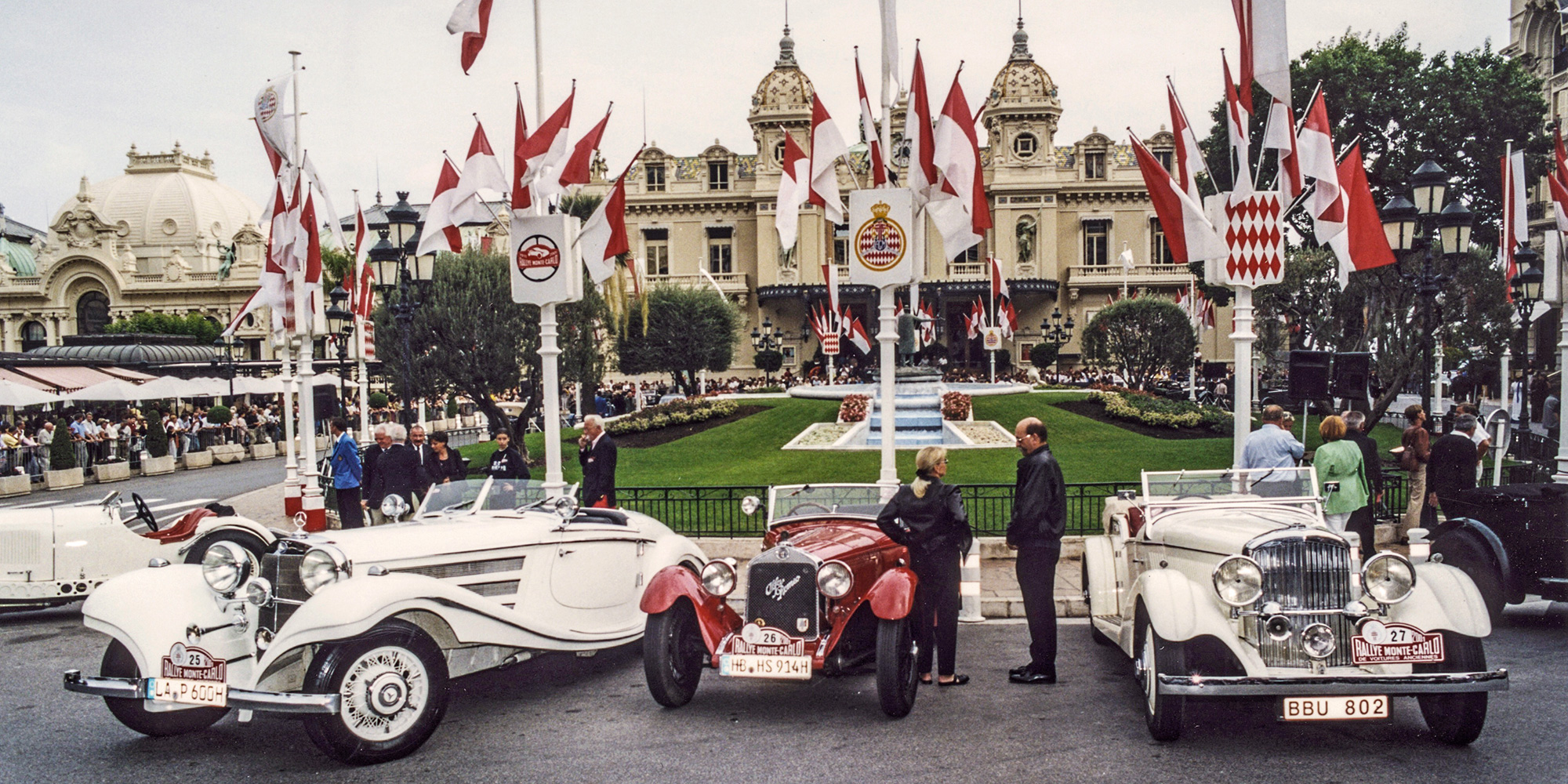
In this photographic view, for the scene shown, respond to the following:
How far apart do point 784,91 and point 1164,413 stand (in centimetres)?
3937

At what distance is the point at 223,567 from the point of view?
6.41 m

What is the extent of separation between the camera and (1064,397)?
28.8 metres

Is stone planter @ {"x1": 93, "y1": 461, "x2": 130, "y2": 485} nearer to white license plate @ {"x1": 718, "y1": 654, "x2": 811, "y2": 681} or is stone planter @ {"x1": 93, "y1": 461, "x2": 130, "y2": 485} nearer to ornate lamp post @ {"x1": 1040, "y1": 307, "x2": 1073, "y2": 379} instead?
white license plate @ {"x1": 718, "y1": 654, "x2": 811, "y2": 681}

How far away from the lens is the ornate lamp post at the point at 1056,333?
4875 cm

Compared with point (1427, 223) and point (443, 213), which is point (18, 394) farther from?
point (1427, 223)

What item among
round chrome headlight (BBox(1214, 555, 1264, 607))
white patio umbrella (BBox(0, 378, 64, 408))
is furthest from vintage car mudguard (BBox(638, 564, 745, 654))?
white patio umbrella (BBox(0, 378, 64, 408))

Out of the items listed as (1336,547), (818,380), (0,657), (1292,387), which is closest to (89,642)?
(0,657)

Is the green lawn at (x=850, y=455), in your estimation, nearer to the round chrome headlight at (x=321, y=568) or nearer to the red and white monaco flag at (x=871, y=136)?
the red and white monaco flag at (x=871, y=136)

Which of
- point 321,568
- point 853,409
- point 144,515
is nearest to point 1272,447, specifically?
point 321,568

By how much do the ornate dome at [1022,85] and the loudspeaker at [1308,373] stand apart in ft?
158

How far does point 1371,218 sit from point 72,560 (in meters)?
13.2

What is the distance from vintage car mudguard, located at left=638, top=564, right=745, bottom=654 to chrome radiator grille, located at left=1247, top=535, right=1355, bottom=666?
3.20 metres

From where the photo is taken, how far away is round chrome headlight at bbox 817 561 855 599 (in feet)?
22.1

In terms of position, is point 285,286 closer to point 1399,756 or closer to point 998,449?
point 998,449
